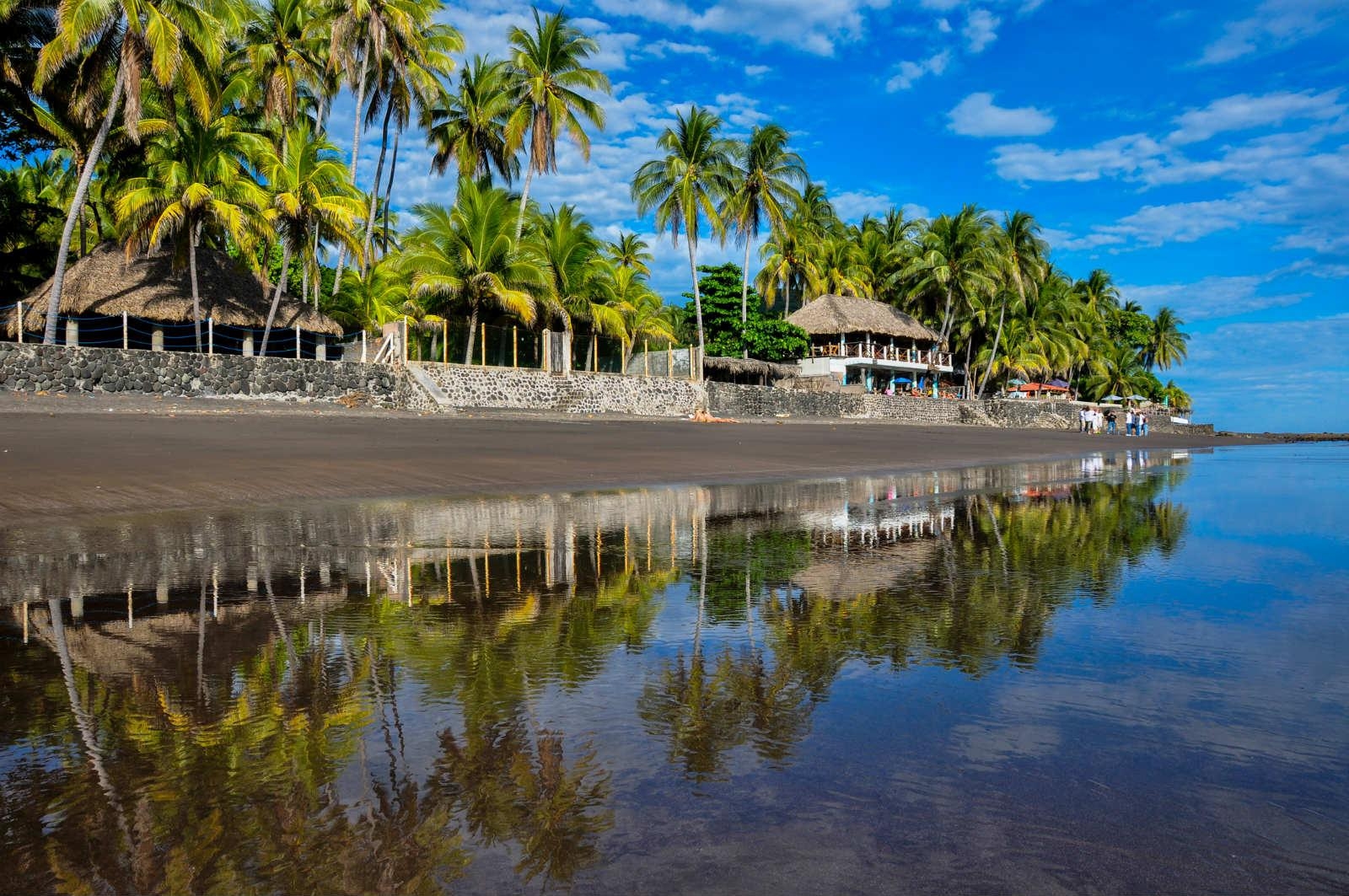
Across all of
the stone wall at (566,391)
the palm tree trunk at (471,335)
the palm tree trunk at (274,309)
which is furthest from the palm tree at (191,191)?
the palm tree trunk at (471,335)

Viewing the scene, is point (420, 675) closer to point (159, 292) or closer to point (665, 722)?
point (665, 722)

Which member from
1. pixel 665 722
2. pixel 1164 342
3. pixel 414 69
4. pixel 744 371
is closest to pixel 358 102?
pixel 414 69

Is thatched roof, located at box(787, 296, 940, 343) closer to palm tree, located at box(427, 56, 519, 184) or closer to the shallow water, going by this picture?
palm tree, located at box(427, 56, 519, 184)

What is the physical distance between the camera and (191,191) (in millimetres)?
23922

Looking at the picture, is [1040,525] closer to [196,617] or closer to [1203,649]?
[1203,649]

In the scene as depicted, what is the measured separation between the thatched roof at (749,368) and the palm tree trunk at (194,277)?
21725mm

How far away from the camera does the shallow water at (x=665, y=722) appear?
6.44 ft

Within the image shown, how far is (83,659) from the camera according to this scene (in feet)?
11.6

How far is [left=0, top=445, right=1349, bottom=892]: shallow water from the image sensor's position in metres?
1.96

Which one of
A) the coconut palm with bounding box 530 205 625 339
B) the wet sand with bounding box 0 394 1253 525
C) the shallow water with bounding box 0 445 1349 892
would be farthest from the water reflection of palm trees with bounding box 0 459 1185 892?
the coconut palm with bounding box 530 205 625 339

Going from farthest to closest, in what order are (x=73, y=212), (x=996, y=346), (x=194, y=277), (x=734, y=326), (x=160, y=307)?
(x=996, y=346)
(x=734, y=326)
(x=160, y=307)
(x=194, y=277)
(x=73, y=212)

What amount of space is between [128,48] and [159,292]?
23.2 ft

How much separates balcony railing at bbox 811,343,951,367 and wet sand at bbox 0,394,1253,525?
94.6ft

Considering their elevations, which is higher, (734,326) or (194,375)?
(734,326)
